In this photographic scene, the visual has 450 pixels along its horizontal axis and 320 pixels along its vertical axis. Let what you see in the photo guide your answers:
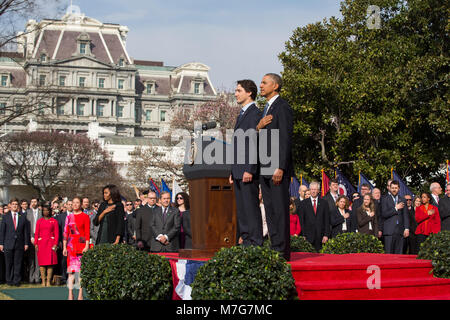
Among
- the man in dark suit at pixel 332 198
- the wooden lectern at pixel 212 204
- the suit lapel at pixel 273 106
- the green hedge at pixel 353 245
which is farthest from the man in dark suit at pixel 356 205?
the suit lapel at pixel 273 106

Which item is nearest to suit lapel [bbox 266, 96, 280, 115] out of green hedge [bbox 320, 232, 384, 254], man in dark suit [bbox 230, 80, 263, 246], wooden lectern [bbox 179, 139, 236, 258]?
man in dark suit [bbox 230, 80, 263, 246]

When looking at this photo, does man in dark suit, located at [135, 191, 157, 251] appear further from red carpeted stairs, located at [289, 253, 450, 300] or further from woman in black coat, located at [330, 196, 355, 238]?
red carpeted stairs, located at [289, 253, 450, 300]

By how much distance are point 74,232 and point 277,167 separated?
4.82 m

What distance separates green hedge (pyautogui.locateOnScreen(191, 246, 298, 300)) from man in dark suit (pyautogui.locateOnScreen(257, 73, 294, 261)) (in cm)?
100

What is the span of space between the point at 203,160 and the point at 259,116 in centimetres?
128

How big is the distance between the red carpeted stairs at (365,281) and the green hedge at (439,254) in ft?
0.55

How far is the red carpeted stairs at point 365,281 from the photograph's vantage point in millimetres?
7191

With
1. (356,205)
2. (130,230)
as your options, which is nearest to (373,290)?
(356,205)

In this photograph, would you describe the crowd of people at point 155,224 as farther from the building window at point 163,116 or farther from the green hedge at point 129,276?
the building window at point 163,116

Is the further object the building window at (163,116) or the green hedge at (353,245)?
the building window at (163,116)

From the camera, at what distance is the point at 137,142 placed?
253 ft

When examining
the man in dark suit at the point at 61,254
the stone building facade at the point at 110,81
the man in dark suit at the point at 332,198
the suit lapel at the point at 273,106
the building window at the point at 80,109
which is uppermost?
the stone building facade at the point at 110,81
